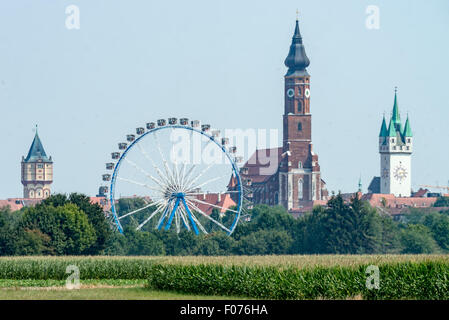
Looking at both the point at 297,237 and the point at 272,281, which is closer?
the point at 272,281

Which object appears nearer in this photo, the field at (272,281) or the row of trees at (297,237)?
the field at (272,281)

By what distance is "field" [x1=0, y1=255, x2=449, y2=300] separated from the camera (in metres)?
52.9

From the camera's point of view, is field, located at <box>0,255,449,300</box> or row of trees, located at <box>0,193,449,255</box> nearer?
field, located at <box>0,255,449,300</box>

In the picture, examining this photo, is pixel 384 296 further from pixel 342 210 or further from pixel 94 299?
pixel 342 210

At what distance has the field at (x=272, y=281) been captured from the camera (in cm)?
5288

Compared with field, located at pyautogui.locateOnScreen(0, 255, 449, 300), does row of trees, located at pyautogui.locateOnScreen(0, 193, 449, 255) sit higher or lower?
lower

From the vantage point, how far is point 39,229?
102688mm

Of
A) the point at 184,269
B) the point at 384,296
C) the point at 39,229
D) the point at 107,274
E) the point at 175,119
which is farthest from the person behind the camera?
the point at 175,119

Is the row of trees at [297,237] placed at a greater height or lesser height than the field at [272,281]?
lesser

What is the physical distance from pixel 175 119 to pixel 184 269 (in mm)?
61600

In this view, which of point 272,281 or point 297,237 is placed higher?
point 272,281

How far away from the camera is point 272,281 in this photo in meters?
54.7
